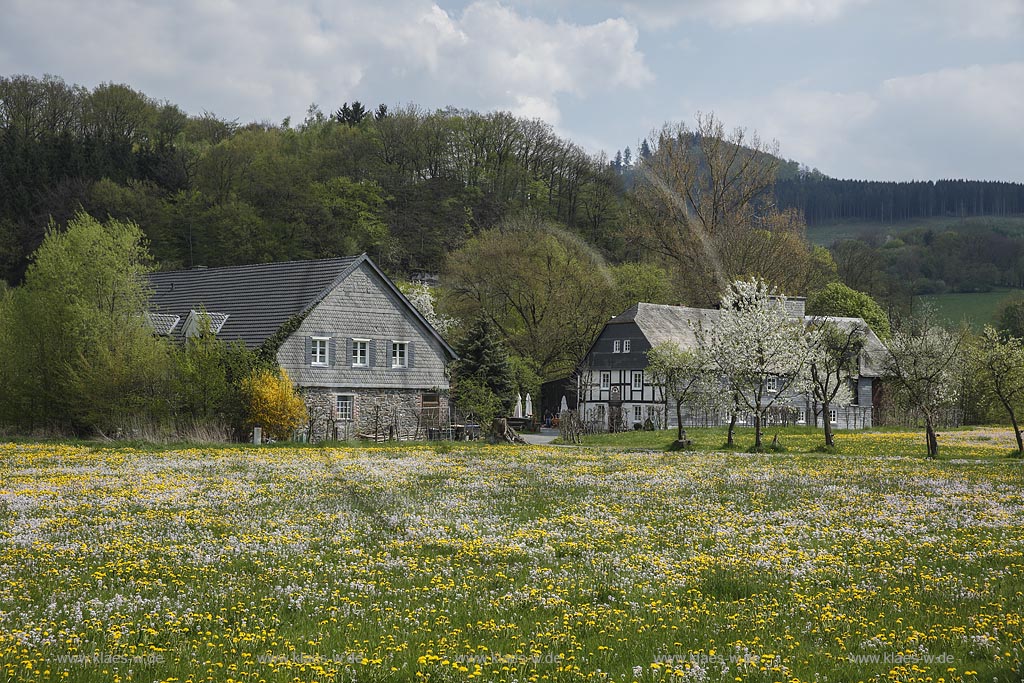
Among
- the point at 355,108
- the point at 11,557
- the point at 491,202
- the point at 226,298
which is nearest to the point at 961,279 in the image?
the point at 491,202

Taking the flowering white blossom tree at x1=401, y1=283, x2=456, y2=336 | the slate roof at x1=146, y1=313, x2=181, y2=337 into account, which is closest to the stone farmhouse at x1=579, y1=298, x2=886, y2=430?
the flowering white blossom tree at x1=401, y1=283, x2=456, y2=336

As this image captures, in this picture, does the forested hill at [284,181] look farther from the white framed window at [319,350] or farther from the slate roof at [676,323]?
the white framed window at [319,350]

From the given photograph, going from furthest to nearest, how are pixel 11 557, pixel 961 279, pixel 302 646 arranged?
pixel 961 279, pixel 11 557, pixel 302 646

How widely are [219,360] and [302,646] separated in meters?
37.1

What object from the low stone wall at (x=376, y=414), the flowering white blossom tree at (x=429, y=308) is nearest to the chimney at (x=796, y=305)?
the flowering white blossom tree at (x=429, y=308)

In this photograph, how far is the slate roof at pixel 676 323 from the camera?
76.5 meters

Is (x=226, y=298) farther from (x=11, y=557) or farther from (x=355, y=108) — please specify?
(x=355, y=108)

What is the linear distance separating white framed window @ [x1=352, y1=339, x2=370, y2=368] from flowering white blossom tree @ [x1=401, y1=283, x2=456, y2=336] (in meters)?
24.4

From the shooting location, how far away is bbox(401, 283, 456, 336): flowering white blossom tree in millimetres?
82875

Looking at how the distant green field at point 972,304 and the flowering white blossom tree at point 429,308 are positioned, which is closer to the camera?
the flowering white blossom tree at point 429,308

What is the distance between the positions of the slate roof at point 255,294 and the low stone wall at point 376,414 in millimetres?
4858

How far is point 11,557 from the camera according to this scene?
15125 mm

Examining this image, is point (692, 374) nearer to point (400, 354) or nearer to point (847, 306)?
point (400, 354)

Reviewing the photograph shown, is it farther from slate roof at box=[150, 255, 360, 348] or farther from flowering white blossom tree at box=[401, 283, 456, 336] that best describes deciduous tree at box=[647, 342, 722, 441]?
flowering white blossom tree at box=[401, 283, 456, 336]
